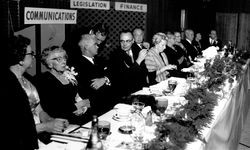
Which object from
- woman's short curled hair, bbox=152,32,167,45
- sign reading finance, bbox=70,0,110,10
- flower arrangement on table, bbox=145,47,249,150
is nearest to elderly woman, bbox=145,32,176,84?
woman's short curled hair, bbox=152,32,167,45

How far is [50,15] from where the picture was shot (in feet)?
13.4

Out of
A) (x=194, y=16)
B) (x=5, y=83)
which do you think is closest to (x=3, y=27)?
(x=5, y=83)

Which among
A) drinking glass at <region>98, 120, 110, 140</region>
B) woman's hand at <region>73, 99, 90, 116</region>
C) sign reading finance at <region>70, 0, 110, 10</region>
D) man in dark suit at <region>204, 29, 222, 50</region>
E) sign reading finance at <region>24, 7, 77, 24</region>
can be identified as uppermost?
sign reading finance at <region>70, 0, 110, 10</region>

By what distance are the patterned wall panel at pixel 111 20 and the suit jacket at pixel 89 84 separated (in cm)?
246

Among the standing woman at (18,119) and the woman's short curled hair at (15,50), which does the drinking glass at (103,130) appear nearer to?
the standing woman at (18,119)

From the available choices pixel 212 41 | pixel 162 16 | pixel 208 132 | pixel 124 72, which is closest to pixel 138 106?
pixel 208 132

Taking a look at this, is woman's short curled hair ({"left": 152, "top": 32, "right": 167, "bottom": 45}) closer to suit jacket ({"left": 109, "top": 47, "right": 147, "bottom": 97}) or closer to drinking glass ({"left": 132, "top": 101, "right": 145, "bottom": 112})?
suit jacket ({"left": 109, "top": 47, "right": 147, "bottom": 97})

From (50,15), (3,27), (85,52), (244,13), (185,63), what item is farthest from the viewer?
(244,13)

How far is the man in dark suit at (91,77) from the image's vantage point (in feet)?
10.6

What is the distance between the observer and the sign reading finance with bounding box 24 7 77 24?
3.64 m

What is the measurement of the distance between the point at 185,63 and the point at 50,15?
2.86 metres

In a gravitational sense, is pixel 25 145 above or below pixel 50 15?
below

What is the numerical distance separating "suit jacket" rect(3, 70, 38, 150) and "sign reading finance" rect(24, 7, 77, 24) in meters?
2.01

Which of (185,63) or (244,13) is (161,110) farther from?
(244,13)
